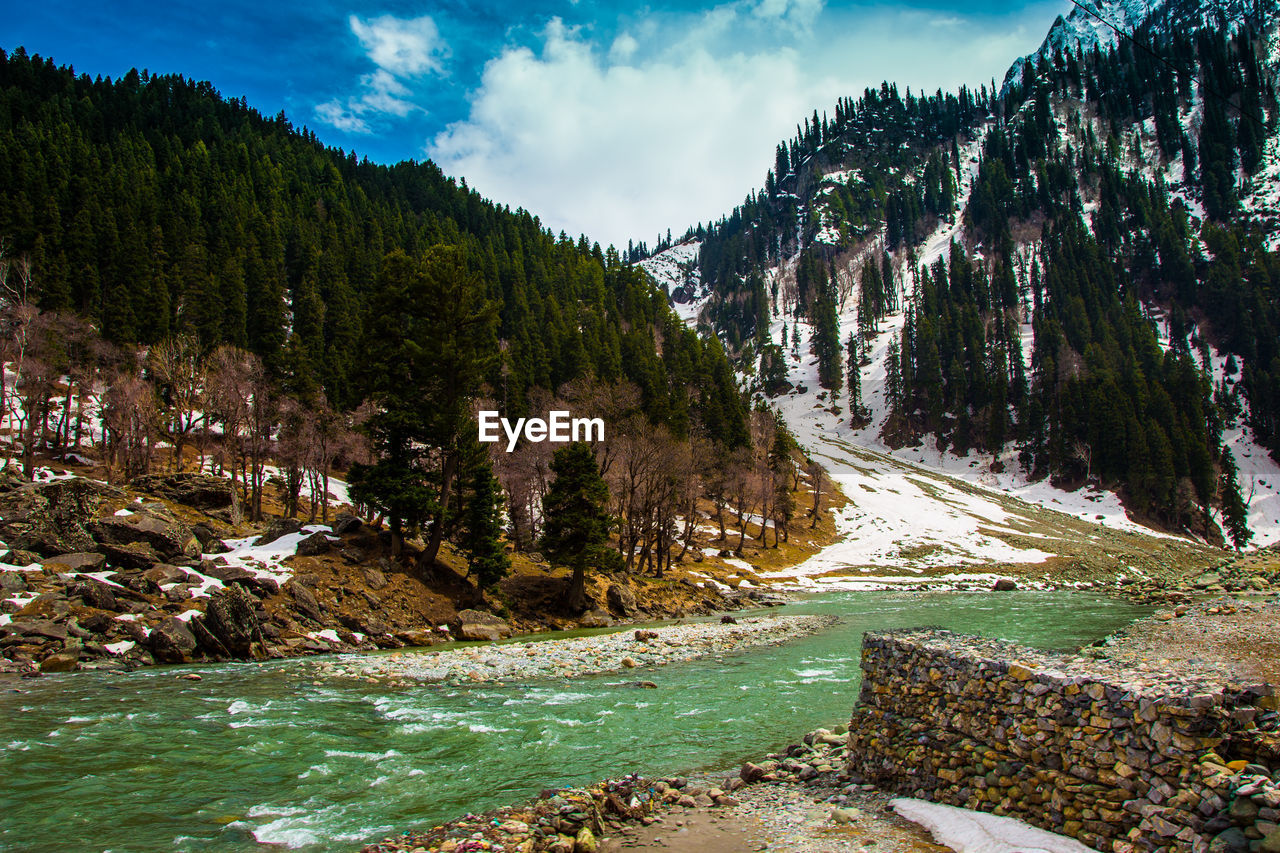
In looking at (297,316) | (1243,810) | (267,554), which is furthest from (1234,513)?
(297,316)

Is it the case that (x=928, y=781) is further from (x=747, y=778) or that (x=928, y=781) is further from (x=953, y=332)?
(x=953, y=332)

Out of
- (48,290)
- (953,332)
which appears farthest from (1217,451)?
(48,290)

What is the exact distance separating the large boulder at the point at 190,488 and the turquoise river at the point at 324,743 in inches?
837

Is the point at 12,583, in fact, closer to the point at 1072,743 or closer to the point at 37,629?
the point at 37,629

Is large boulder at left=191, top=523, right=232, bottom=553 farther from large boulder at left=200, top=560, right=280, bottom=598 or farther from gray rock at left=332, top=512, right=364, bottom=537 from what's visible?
gray rock at left=332, top=512, right=364, bottom=537

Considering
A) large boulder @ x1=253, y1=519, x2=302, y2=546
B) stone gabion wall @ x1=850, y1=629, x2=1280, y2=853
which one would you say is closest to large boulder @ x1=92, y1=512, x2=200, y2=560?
large boulder @ x1=253, y1=519, x2=302, y2=546

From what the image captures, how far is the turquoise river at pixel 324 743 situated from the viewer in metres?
9.26

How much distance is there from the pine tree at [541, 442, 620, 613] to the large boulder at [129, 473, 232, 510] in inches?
791

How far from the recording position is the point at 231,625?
22.2 m

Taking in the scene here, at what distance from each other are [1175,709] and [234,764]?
14.3 meters

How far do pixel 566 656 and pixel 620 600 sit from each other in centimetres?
1395

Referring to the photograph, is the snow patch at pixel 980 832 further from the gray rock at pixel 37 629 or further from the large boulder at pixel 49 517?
the large boulder at pixel 49 517

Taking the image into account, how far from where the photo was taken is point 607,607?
37.4m

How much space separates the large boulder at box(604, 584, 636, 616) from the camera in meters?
37.2
